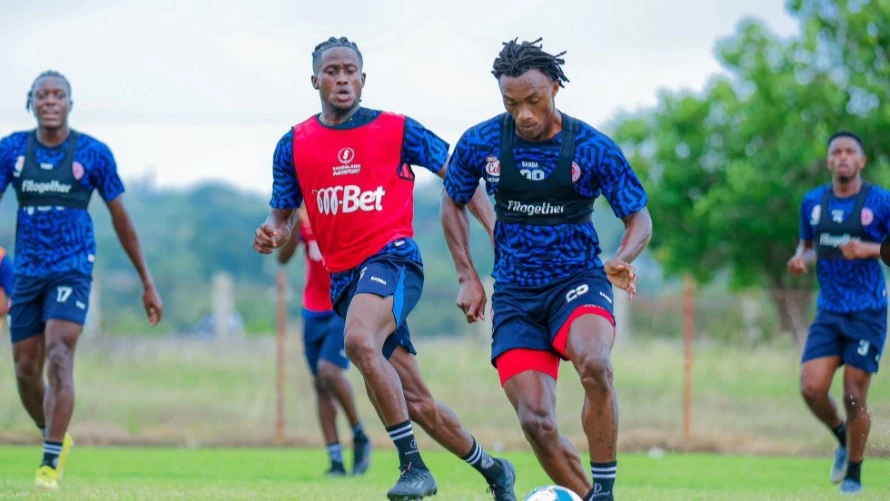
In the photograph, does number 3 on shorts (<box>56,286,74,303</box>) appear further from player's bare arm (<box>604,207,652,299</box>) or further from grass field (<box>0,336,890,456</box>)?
grass field (<box>0,336,890,456</box>)

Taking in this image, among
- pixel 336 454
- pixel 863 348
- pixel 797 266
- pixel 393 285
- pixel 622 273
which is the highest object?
pixel 797 266

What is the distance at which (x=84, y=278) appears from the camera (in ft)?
33.9

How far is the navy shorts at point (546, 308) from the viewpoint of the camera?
7.30 m

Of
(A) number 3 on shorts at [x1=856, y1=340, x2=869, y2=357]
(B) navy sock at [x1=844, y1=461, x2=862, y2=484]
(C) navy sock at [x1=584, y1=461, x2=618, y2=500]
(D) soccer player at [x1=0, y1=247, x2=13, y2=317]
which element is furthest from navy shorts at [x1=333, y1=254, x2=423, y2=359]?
(D) soccer player at [x1=0, y1=247, x2=13, y2=317]

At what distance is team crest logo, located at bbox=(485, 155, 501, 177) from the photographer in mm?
7441

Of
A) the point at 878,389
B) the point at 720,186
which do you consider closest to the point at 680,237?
the point at 720,186

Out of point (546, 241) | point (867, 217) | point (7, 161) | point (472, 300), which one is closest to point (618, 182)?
point (546, 241)

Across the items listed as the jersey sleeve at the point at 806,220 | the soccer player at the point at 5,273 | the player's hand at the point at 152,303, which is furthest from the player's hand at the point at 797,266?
the soccer player at the point at 5,273

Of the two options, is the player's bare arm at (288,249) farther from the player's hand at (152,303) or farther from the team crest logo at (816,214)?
the team crest logo at (816,214)

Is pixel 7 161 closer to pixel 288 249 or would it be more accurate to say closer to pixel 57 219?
pixel 57 219

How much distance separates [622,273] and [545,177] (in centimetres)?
84

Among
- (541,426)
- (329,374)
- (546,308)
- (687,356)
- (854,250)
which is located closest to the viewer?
(541,426)

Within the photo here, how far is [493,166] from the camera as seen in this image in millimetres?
7473

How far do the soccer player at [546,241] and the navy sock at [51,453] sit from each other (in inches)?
149
